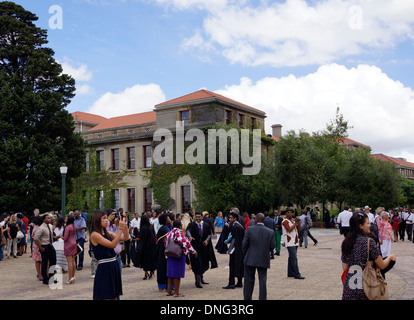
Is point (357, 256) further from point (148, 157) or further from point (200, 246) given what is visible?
point (148, 157)

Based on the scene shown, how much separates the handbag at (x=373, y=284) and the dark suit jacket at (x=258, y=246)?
3.10m

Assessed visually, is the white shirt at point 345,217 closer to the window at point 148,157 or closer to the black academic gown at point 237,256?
the black academic gown at point 237,256

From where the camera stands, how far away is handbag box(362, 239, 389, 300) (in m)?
5.45

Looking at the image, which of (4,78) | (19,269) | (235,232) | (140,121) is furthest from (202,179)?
(235,232)

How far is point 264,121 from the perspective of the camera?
151 ft

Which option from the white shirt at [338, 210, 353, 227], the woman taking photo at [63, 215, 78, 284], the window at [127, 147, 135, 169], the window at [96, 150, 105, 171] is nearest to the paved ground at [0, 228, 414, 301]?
the woman taking photo at [63, 215, 78, 284]

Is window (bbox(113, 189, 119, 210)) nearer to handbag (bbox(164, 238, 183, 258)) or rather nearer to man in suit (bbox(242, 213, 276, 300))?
handbag (bbox(164, 238, 183, 258))

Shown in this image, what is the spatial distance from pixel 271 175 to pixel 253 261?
105 feet

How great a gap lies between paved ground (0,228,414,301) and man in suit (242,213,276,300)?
107 cm

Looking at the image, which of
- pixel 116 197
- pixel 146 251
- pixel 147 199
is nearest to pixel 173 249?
pixel 146 251

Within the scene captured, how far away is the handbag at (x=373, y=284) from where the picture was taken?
5.45m

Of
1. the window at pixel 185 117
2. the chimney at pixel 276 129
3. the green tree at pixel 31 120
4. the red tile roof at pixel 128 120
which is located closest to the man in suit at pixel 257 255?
the green tree at pixel 31 120

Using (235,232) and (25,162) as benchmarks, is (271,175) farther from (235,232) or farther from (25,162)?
(235,232)

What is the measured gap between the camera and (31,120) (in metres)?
29.6
